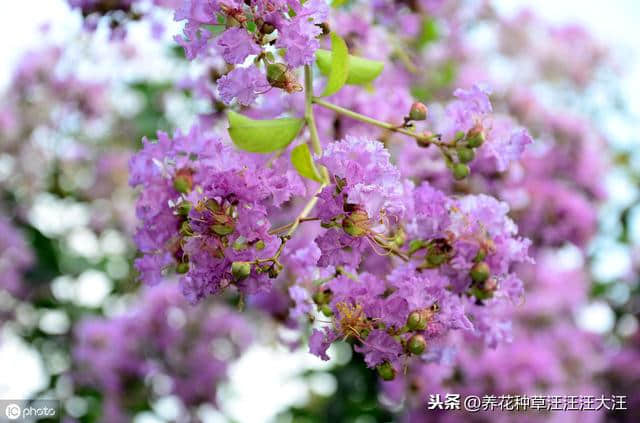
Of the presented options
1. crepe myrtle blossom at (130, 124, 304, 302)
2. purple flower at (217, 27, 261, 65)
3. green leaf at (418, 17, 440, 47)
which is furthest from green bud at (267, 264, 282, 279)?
green leaf at (418, 17, 440, 47)

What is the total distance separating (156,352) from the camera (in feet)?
7.27

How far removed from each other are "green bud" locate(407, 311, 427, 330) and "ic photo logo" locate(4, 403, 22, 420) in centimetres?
160

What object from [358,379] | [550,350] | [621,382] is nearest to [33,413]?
[358,379]

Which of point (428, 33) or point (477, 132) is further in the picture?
point (428, 33)

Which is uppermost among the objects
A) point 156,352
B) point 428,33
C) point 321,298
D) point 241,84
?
point 241,84

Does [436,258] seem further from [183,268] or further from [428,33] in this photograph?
[428,33]

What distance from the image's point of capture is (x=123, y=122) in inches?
106

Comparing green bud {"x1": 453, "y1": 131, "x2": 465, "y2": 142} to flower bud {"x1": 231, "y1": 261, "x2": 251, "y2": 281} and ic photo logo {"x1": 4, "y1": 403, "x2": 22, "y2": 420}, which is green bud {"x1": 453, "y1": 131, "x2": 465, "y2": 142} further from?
ic photo logo {"x1": 4, "y1": 403, "x2": 22, "y2": 420}

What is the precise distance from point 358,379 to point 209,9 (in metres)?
1.70

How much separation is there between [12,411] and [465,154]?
1640 millimetres

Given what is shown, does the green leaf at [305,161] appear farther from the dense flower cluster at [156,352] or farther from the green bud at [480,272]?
the dense flower cluster at [156,352]

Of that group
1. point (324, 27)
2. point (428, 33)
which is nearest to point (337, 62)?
point (324, 27)

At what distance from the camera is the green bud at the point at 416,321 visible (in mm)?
711

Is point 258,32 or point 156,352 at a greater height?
point 258,32
